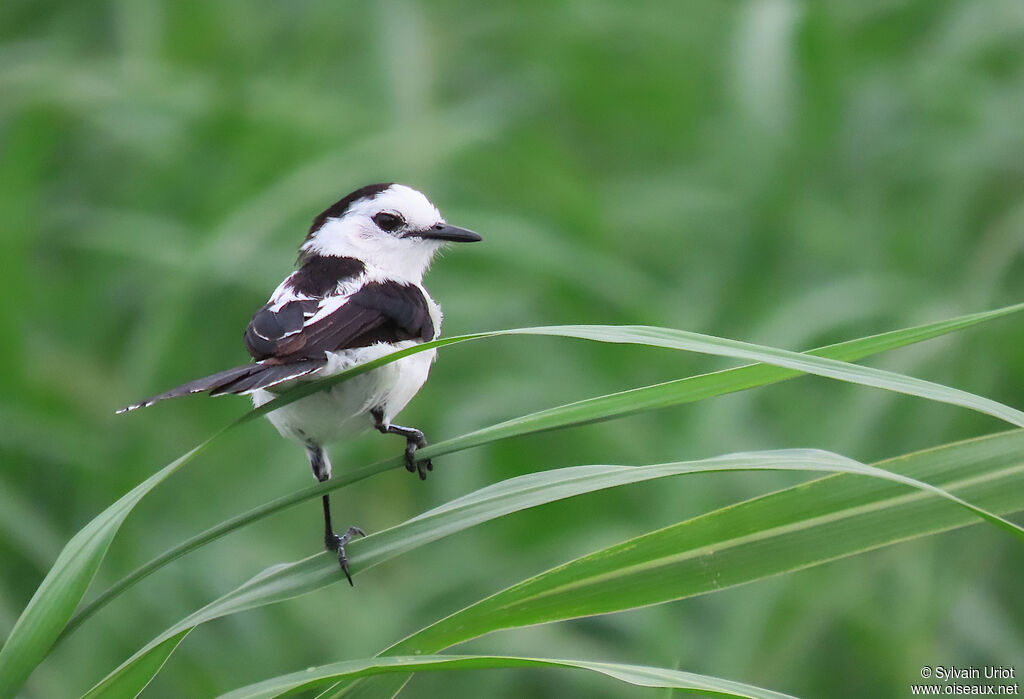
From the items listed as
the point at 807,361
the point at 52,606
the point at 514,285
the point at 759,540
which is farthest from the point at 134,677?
the point at 514,285

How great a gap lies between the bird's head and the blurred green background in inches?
41.3

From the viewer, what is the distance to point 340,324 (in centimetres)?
229

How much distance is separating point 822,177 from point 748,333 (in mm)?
1232

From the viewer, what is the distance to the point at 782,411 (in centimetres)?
437

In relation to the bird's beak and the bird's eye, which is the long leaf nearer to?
the bird's beak

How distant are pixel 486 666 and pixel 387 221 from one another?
1.62m

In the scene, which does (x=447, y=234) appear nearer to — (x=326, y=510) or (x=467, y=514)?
(x=326, y=510)

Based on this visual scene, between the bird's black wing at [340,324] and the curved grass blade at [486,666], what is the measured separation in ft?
2.03

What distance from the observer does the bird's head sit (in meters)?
3.00

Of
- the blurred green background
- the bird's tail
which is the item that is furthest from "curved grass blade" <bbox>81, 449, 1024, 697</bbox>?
the blurred green background

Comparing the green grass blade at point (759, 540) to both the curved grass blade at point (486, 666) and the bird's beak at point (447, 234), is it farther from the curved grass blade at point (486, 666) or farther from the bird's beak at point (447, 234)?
the bird's beak at point (447, 234)

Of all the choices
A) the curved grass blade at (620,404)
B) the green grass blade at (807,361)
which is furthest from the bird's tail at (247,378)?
the curved grass blade at (620,404)

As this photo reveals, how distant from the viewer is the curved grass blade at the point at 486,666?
162cm

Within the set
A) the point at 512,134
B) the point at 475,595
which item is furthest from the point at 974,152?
the point at 475,595
